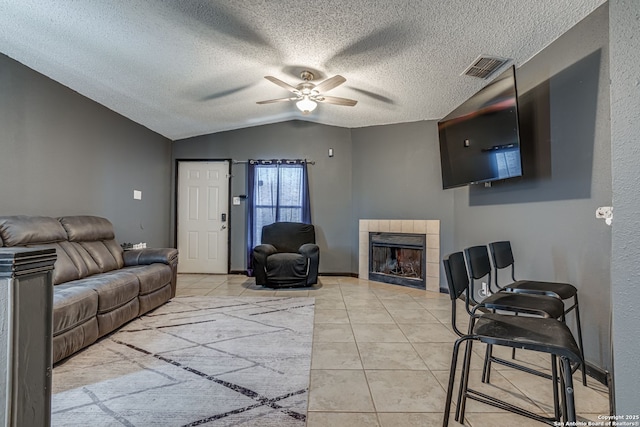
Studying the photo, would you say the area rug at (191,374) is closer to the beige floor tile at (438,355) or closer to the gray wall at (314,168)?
the beige floor tile at (438,355)

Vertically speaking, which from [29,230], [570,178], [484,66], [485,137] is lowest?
[29,230]

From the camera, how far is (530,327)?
4.27 ft

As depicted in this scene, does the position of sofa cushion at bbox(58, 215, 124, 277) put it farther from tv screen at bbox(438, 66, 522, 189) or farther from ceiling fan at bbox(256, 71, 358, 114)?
tv screen at bbox(438, 66, 522, 189)

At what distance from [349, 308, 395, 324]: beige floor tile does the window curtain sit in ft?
7.10

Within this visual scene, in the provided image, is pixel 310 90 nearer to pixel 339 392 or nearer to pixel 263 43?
pixel 263 43

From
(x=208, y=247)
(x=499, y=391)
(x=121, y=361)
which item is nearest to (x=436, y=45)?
(x=499, y=391)

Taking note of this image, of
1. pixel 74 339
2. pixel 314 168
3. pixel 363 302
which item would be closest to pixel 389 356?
pixel 363 302

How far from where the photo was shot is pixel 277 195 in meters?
5.09

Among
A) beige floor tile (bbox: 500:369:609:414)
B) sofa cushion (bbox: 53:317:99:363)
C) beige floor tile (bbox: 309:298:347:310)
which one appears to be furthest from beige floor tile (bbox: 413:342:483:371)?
sofa cushion (bbox: 53:317:99:363)

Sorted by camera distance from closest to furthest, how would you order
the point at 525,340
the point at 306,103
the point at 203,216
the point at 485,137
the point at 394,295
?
the point at 525,340 < the point at 485,137 < the point at 306,103 < the point at 394,295 < the point at 203,216

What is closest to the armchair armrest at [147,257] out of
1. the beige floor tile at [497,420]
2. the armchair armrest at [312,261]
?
the armchair armrest at [312,261]

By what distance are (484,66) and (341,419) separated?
308 centimetres

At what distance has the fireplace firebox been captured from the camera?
4.35 m

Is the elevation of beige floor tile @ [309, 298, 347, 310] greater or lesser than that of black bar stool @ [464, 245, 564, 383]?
lesser
